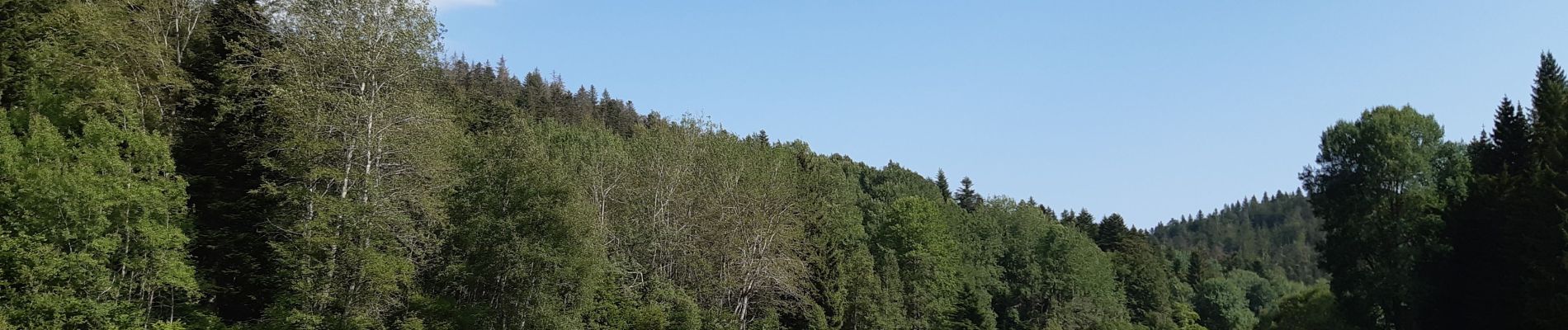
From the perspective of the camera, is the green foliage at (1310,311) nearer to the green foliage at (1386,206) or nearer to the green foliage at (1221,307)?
the green foliage at (1386,206)

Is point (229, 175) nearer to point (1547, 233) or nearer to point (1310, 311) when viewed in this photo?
point (1547, 233)

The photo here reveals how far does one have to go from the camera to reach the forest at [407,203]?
93.0 ft

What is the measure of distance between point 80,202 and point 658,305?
21.6 metres

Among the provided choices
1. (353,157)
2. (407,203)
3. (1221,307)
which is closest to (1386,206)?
(407,203)

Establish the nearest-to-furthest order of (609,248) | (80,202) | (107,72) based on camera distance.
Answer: (80,202), (107,72), (609,248)

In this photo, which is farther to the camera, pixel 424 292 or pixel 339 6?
pixel 424 292

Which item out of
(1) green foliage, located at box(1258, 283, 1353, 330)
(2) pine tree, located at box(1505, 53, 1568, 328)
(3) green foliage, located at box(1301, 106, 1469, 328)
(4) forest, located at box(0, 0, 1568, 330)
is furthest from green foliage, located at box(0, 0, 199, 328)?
(1) green foliage, located at box(1258, 283, 1353, 330)

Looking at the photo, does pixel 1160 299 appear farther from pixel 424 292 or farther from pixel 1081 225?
pixel 424 292

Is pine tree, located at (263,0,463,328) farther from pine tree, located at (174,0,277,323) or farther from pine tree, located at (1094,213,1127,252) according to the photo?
pine tree, located at (1094,213,1127,252)

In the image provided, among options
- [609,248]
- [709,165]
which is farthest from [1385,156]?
[609,248]

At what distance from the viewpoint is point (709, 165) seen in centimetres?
5166

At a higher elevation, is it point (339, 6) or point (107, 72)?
point (339, 6)

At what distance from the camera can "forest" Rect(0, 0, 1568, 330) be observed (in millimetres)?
28359

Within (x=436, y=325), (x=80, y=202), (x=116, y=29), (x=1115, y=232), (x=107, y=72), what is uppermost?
(x=1115, y=232)
